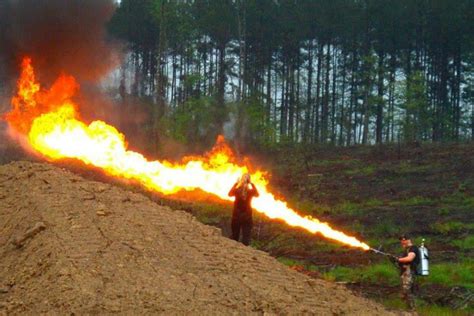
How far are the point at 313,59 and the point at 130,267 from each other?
1626 inches

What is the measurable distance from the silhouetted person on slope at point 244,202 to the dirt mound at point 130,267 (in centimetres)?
186

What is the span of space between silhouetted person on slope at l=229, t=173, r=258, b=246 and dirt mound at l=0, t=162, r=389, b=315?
6.09 ft

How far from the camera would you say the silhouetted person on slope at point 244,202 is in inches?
579

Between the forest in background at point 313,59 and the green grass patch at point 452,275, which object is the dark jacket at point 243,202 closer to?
the green grass patch at point 452,275

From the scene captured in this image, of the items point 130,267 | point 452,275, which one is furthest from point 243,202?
point 452,275

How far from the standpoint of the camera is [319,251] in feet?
63.5

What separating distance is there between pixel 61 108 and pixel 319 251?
963 cm

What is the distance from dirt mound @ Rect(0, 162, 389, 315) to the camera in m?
9.32

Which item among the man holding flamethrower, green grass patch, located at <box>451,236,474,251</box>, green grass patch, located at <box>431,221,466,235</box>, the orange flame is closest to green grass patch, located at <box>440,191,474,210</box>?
green grass patch, located at <box>431,221,466,235</box>

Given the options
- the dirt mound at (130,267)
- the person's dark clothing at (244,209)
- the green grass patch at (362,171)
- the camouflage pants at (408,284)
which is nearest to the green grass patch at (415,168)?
the green grass patch at (362,171)

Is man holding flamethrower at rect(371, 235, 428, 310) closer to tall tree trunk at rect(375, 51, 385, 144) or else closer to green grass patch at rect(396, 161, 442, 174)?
green grass patch at rect(396, 161, 442, 174)

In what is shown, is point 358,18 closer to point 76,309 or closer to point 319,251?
point 319,251

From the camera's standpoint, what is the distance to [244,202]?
14.8 m

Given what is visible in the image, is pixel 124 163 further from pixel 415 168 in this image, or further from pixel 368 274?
pixel 415 168
